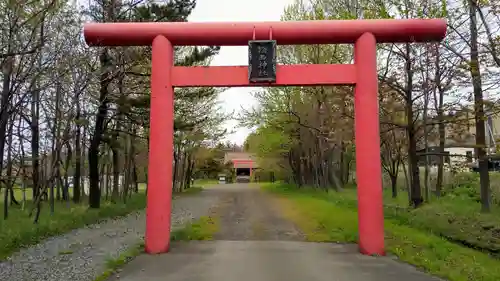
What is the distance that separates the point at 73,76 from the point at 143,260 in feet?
19.8

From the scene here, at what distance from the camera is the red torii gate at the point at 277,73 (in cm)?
995

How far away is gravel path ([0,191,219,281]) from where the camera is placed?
7.61 m

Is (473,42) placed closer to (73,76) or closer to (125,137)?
(73,76)

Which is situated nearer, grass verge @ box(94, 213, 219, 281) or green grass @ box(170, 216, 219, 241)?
grass verge @ box(94, 213, 219, 281)

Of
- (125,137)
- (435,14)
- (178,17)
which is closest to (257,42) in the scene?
(435,14)

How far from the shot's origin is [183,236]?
11984mm

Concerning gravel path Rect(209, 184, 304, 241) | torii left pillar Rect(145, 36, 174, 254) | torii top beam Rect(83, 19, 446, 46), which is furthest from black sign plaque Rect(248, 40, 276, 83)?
gravel path Rect(209, 184, 304, 241)

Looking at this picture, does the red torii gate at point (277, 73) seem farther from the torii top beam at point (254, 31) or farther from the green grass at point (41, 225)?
the green grass at point (41, 225)

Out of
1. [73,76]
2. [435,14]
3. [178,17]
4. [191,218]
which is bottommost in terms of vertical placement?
[191,218]

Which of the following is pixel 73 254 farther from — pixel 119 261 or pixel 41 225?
pixel 41 225

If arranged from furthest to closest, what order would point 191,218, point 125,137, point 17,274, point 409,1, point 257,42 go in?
1. point 125,137
2. point 191,218
3. point 409,1
4. point 257,42
5. point 17,274

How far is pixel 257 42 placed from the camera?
10016mm

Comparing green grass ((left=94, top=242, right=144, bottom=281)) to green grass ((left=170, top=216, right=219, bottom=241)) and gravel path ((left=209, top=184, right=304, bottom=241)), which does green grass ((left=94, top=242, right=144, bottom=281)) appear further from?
gravel path ((left=209, top=184, right=304, bottom=241))

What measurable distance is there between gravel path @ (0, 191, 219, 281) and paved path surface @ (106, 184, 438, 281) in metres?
0.72
